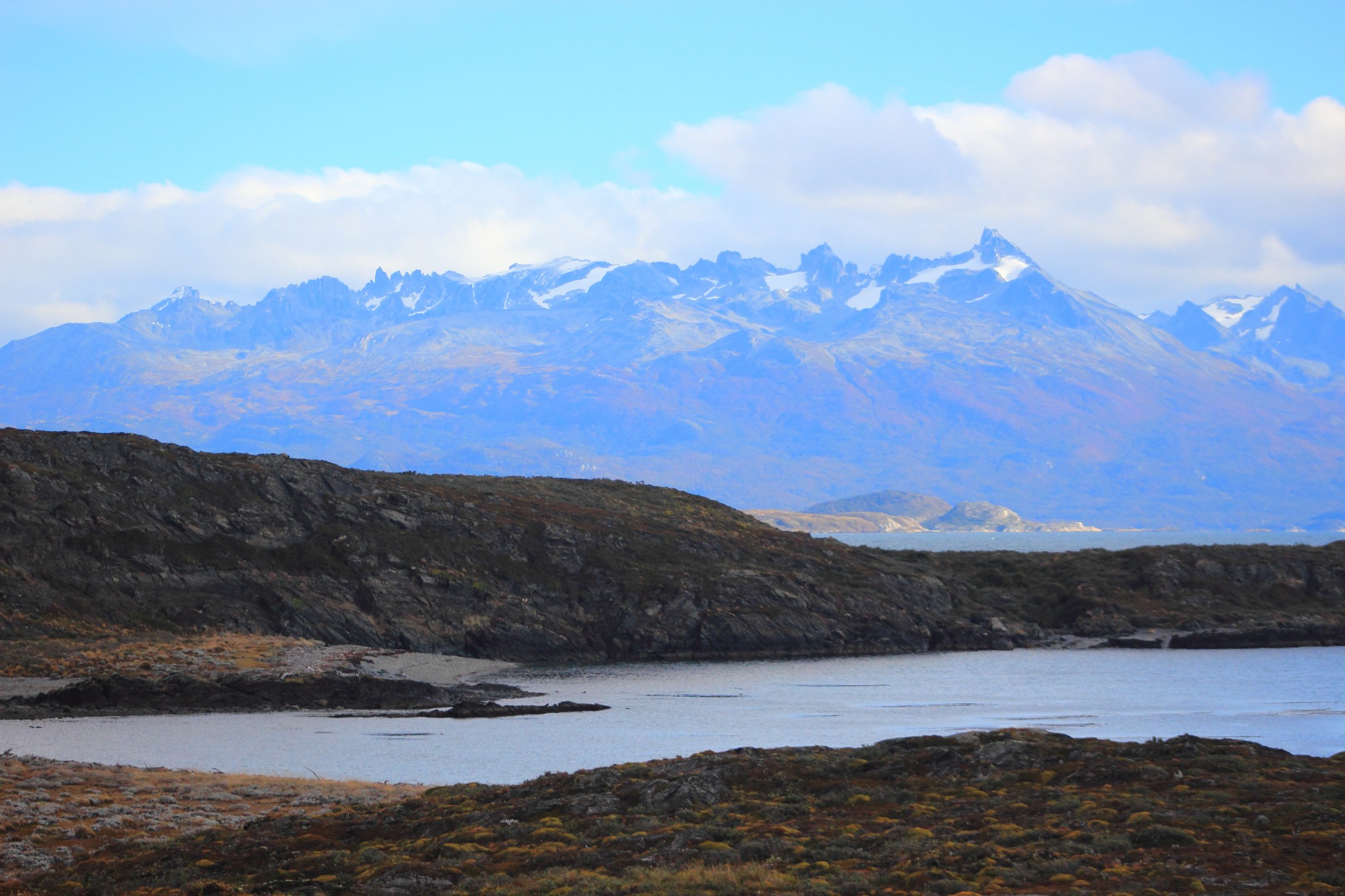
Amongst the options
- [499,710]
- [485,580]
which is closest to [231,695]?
[499,710]

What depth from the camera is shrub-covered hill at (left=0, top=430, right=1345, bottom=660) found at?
317 feet

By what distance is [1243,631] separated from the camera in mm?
120938

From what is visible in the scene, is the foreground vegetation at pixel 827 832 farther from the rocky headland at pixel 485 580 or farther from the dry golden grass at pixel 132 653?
→ the rocky headland at pixel 485 580

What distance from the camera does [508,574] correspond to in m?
114

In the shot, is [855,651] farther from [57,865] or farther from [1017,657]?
[57,865]

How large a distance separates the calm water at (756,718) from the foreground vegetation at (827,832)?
15.1m

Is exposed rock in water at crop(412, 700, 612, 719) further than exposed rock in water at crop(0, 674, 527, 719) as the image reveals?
Yes

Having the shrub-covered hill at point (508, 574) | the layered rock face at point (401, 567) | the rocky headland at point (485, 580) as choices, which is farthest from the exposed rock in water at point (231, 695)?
the layered rock face at point (401, 567)

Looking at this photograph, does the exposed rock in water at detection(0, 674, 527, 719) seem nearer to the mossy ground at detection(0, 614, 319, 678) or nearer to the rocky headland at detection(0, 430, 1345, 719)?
the rocky headland at detection(0, 430, 1345, 719)

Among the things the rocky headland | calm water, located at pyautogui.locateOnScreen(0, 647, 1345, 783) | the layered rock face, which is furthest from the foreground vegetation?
the layered rock face

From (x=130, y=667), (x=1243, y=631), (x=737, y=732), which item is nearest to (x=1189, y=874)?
(x=737, y=732)

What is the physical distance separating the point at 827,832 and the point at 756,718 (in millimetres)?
41998

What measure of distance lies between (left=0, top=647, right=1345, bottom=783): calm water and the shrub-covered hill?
765 cm

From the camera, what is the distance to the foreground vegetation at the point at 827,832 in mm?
27828
